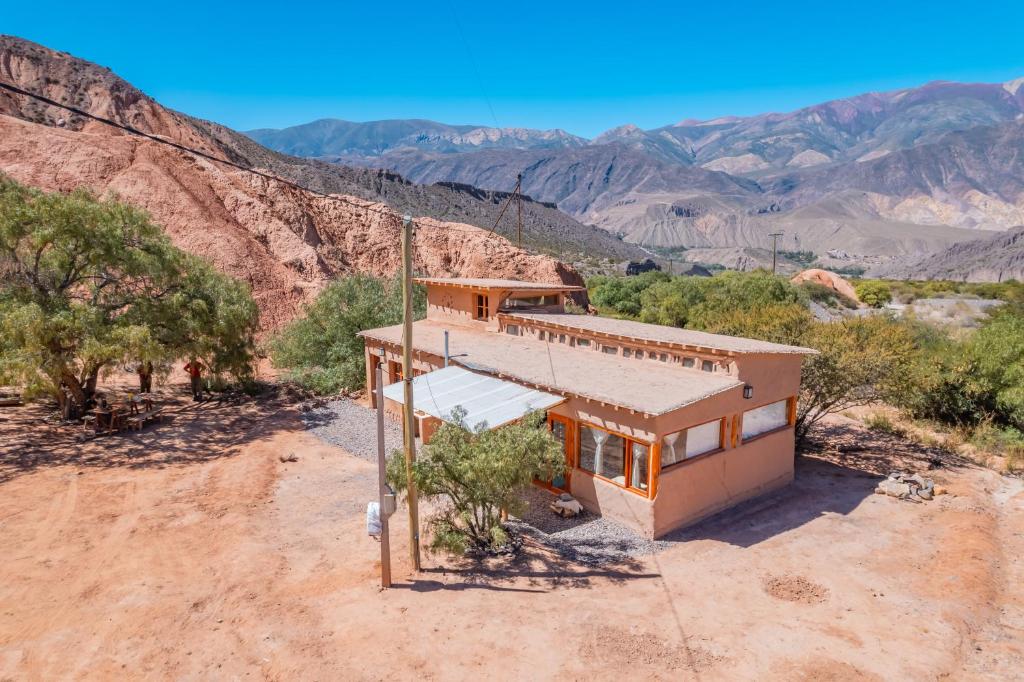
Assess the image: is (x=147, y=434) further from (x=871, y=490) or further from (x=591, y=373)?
(x=871, y=490)

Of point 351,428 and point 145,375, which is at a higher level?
point 145,375

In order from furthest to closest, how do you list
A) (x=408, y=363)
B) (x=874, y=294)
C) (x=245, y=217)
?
(x=874, y=294) → (x=245, y=217) → (x=408, y=363)

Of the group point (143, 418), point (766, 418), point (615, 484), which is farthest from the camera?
point (143, 418)

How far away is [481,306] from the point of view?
20219mm

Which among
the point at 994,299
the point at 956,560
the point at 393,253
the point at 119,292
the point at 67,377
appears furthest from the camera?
the point at 994,299

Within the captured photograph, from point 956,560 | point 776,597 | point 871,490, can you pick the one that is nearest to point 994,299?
point 871,490

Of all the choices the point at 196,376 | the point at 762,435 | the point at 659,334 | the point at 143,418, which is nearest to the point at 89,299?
the point at 143,418

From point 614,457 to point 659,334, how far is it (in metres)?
4.58

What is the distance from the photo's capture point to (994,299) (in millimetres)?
54031

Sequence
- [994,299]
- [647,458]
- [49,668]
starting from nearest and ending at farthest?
[49,668], [647,458], [994,299]

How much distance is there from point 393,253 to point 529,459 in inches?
1266

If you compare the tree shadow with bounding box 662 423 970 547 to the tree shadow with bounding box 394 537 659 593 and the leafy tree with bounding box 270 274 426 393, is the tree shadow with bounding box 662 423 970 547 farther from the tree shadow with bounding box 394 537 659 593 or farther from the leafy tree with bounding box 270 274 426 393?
the leafy tree with bounding box 270 274 426 393

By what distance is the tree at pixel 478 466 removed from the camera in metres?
9.80

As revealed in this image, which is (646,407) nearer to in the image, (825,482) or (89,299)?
(825,482)
